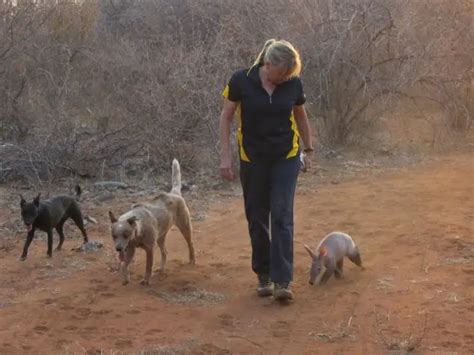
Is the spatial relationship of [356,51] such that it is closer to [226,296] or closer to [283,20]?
[283,20]

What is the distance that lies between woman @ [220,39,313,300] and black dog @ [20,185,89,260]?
92.9 inches

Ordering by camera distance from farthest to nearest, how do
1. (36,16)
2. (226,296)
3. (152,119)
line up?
(36,16) → (152,119) → (226,296)

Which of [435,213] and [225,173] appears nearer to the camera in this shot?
[225,173]

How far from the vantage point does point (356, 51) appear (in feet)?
39.9

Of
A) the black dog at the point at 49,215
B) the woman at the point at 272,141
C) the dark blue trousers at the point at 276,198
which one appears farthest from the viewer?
the black dog at the point at 49,215

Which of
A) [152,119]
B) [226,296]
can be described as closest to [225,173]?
[226,296]

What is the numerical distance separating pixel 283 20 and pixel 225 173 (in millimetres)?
7478

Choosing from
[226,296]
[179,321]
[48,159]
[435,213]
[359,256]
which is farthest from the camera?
[48,159]

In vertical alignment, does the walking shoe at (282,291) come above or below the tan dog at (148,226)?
below

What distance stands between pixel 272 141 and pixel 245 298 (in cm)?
128

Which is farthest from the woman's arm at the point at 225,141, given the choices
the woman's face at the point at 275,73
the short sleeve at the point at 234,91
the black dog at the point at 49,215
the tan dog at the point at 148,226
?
the black dog at the point at 49,215

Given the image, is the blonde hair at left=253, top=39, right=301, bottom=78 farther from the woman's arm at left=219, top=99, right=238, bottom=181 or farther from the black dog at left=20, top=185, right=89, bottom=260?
the black dog at left=20, top=185, right=89, bottom=260

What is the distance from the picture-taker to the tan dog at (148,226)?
617 centimetres

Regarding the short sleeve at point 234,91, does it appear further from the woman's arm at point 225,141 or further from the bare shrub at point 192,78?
the bare shrub at point 192,78
